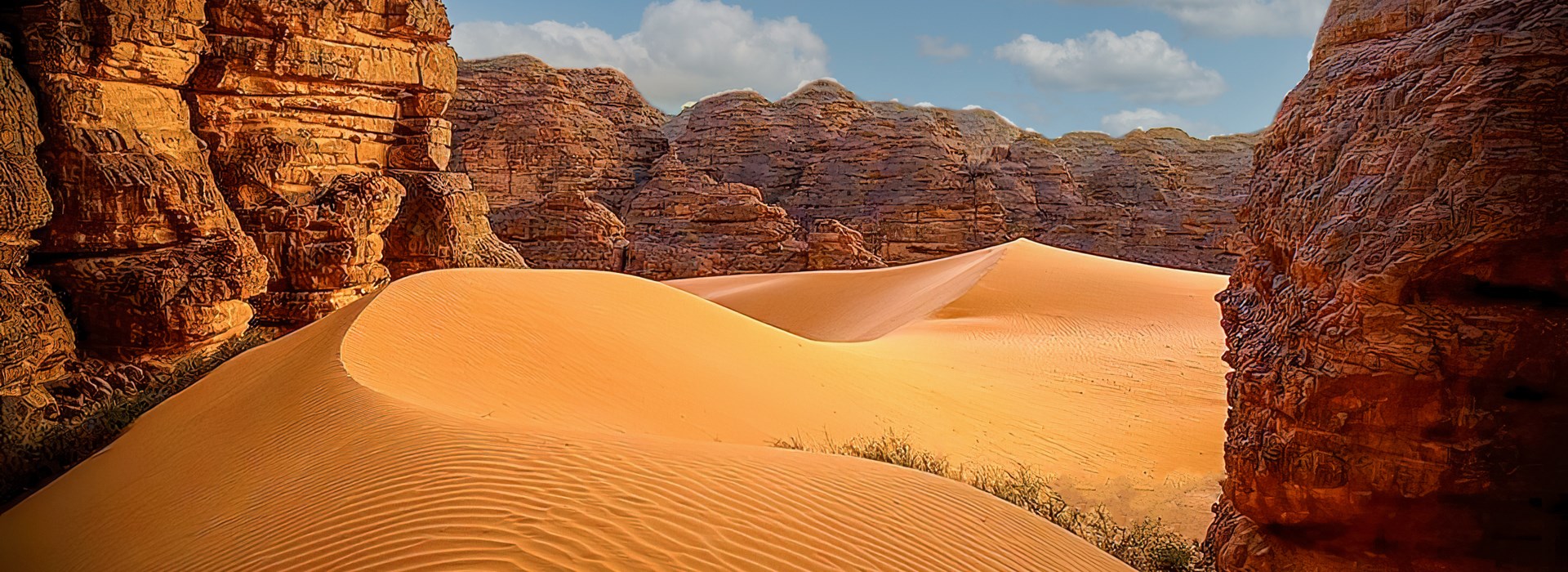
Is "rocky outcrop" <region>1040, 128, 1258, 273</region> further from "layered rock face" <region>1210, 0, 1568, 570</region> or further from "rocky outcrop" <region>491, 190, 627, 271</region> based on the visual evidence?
"layered rock face" <region>1210, 0, 1568, 570</region>

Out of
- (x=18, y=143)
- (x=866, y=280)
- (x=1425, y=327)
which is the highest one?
(x=18, y=143)

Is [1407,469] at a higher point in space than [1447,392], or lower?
lower

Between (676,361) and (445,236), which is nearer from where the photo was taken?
(676,361)

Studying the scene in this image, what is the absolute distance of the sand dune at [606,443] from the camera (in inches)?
140

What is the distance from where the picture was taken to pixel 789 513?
152 inches

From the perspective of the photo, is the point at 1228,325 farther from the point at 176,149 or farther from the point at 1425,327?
the point at 176,149

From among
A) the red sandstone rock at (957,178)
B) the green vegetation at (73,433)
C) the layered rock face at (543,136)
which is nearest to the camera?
the green vegetation at (73,433)

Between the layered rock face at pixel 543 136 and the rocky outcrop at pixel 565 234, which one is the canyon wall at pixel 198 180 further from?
the layered rock face at pixel 543 136

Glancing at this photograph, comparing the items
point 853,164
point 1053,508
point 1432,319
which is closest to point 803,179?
point 853,164

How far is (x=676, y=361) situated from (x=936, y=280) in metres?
15.6

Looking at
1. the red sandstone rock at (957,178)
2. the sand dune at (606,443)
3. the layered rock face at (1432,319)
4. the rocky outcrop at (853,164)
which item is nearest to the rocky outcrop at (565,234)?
the rocky outcrop at (853,164)

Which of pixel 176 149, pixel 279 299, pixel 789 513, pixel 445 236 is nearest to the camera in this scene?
pixel 789 513

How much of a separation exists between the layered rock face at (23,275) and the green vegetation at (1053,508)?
23.7 feet

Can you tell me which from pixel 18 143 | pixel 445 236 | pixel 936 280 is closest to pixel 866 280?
pixel 936 280
